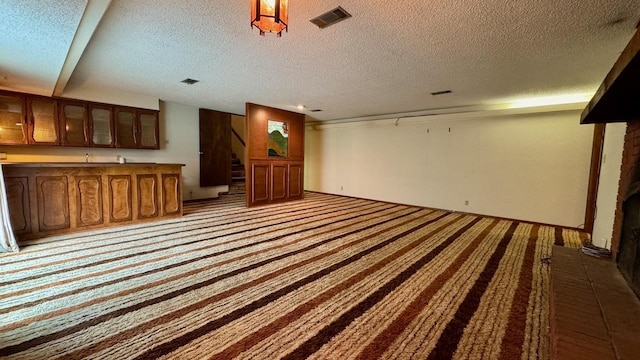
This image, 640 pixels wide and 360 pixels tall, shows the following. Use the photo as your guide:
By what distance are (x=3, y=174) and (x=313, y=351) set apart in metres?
4.15

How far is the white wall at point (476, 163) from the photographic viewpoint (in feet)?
14.7

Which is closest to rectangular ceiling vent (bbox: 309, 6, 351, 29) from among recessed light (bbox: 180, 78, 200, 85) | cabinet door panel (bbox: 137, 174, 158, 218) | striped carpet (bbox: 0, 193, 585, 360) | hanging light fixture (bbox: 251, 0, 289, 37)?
hanging light fixture (bbox: 251, 0, 289, 37)

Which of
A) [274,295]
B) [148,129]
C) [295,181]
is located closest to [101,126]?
[148,129]

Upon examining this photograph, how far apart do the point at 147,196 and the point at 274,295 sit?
3369 millimetres

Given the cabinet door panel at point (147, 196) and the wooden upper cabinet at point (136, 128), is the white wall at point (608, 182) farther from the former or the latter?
the wooden upper cabinet at point (136, 128)

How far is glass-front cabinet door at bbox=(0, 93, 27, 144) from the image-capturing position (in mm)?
4074

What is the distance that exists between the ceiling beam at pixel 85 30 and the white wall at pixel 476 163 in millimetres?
5750

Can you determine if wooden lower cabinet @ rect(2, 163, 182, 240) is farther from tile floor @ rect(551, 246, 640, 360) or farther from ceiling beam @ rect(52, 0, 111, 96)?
tile floor @ rect(551, 246, 640, 360)

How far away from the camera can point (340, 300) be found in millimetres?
2023

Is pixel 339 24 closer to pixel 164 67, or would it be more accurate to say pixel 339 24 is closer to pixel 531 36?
pixel 531 36

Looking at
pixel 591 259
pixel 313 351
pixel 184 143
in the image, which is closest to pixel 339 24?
pixel 313 351

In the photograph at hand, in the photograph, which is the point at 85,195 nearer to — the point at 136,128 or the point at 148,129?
the point at 136,128

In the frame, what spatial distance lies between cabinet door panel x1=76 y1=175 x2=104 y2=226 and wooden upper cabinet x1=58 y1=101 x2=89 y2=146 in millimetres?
1610

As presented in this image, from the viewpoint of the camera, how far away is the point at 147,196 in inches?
167
